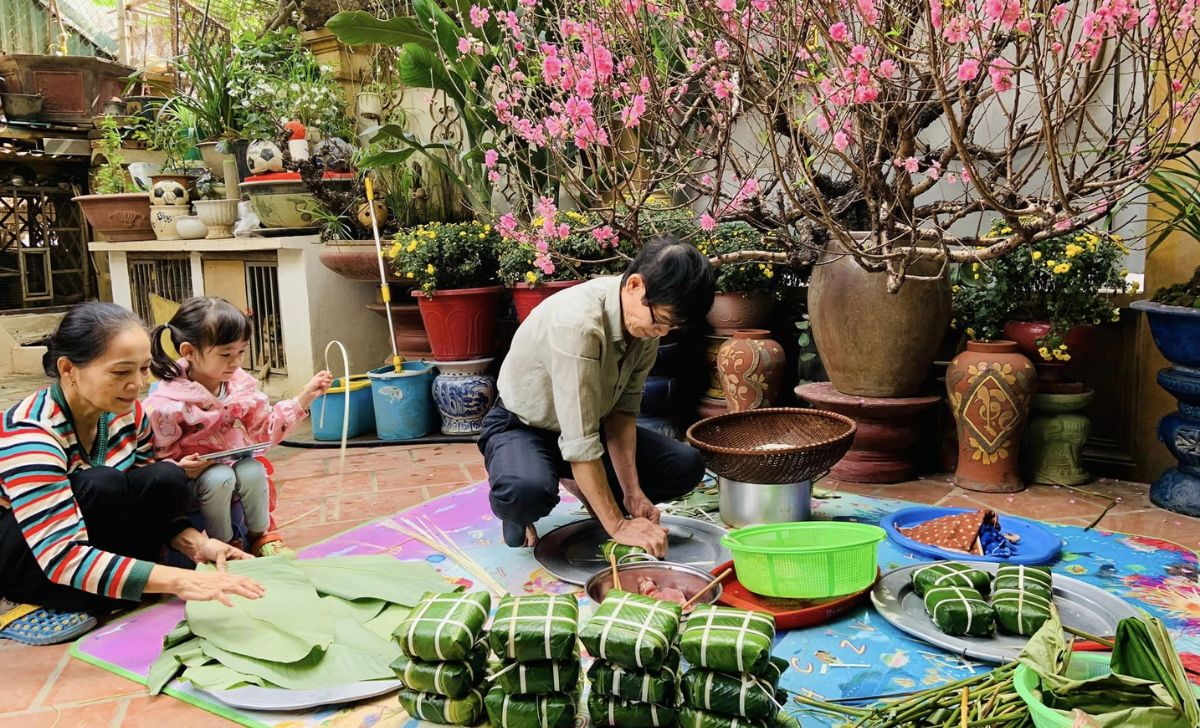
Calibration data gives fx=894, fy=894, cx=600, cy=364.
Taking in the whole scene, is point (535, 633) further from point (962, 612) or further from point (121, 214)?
point (121, 214)

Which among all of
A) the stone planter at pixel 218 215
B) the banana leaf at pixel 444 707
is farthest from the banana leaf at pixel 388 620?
the stone planter at pixel 218 215

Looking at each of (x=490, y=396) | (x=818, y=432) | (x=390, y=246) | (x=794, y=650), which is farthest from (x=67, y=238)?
(x=794, y=650)

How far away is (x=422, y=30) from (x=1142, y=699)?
4.70 m

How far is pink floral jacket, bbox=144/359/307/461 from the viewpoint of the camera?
107 inches

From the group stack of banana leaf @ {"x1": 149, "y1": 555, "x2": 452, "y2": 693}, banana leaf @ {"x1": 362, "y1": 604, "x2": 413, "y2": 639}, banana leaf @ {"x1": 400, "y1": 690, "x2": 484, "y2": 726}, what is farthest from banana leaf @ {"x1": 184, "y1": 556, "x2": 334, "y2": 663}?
banana leaf @ {"x1": 400, "y1": 690, "x2": 484, "y2": 726}

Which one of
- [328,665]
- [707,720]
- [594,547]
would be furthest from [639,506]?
[707,720]

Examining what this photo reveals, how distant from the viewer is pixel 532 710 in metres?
1.78

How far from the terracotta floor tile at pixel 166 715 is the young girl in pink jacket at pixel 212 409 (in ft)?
2.44

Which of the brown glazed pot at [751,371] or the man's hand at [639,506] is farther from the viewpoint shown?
the brown glazed pot at [751,371]

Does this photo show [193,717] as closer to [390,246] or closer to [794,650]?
[794,650]

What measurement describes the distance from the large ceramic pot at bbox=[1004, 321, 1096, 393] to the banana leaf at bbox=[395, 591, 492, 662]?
8.79ft

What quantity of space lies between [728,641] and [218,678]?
4.12 feet

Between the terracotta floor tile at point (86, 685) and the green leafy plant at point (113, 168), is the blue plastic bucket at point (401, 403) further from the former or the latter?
the green leafy plant at point (113, 168)

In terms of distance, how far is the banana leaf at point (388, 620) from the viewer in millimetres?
2354
